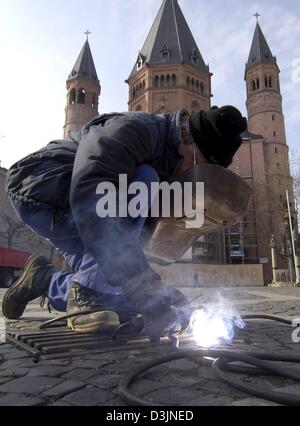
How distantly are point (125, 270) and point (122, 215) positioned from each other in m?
0.26

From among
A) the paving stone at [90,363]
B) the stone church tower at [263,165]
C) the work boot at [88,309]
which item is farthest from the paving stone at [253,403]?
the stone church tower at [263,165]

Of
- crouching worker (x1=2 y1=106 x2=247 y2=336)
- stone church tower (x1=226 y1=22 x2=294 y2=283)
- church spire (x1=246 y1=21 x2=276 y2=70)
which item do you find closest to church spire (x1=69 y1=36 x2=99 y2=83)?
stone church tower (x1=226 y1=22 x2=294 y2=283)

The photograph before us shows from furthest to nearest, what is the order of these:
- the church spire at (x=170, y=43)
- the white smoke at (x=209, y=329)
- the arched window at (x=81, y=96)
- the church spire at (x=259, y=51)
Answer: the arched window at (x=81, y=96)
the church spire at (x=259, y=51)
the church spire at (x=170, y=43)
the white smoke at (x=209, y=329)

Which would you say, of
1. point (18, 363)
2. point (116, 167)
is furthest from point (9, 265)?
point (116, 167)

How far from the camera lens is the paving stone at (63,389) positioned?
1.15 m

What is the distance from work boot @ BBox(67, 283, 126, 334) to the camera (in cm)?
223

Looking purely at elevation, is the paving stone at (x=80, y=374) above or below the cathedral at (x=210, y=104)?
below

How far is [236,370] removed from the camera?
1.37 metres

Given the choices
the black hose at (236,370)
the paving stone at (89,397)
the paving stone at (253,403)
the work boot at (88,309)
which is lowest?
the paving stone at (89,397)

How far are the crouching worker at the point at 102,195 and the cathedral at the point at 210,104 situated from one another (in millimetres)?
34899

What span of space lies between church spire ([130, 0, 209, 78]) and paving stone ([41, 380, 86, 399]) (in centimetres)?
4789

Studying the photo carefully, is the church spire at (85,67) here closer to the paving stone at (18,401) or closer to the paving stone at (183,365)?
the paving stone at (183,365)

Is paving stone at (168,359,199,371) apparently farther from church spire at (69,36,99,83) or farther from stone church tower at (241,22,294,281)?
church spire at (69,36,99,83)

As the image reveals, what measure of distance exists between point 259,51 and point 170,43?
12836 mm
